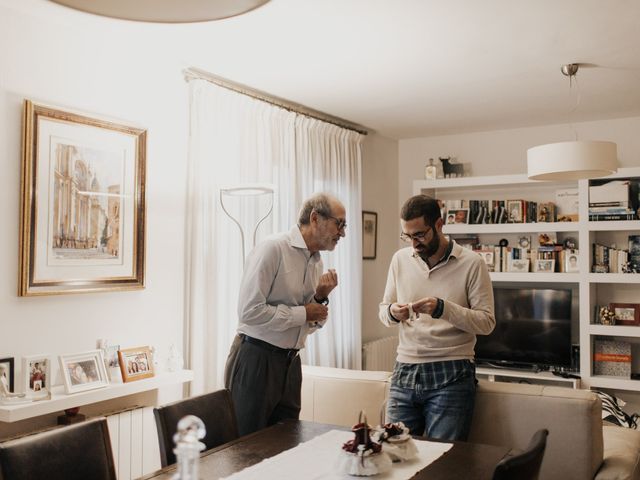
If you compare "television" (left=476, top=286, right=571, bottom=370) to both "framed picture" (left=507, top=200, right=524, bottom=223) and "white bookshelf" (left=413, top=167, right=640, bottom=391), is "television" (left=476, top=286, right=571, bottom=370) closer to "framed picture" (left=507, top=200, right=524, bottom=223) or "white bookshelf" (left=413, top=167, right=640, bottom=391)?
"white bookshelf" (left=413, top=167, right=640, bottom=391)

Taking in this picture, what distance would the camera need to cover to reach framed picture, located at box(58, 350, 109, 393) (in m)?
3.02

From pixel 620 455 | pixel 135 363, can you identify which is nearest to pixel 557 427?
pixel 620 455

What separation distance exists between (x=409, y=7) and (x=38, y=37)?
1.74m

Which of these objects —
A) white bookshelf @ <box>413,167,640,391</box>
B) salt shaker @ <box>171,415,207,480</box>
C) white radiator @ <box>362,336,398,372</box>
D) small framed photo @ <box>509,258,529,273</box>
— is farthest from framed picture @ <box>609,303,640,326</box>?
salt shaker @ <box>171,415,207,480</box>

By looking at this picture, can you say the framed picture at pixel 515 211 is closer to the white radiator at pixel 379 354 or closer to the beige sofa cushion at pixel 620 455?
the white radiator at pixel 379 354

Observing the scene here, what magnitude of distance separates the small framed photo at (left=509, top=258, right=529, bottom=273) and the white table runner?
370cm

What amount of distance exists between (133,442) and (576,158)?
2814 mm

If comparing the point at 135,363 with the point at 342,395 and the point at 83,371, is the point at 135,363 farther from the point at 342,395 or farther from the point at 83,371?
the point at 342,395

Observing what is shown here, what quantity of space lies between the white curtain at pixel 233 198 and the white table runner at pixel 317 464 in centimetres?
187

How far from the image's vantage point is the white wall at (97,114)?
294 cm

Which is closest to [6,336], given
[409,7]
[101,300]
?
[101,300]

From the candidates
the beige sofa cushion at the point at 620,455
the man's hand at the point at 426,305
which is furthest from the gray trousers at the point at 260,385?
the beige sofa cushion at the point at 620,455

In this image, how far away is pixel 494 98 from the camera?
4.77m

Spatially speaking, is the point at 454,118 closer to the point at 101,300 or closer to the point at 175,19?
the point at 101,300
